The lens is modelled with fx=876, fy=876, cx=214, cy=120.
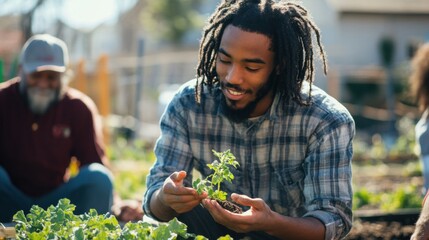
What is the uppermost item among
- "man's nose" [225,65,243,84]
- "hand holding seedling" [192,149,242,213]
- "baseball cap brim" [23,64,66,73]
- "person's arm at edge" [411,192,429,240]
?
"man's nose" [225,65,243,84]

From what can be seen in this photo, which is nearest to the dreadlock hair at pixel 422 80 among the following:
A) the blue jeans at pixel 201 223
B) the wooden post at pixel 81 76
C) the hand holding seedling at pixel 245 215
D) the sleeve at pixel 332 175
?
the sleeve at pixel 332 175

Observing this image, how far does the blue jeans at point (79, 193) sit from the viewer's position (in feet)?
16.7

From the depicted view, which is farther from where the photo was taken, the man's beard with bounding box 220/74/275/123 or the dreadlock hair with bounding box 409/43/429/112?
the dreadlock hair with bounding box 409/43/429/112

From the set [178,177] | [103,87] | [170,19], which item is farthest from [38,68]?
[170,19]

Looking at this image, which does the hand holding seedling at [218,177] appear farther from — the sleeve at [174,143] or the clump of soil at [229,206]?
the sleeve at [174,143]

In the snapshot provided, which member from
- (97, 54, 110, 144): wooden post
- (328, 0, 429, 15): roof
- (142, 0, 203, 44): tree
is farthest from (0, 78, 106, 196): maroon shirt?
(142, 0, 203, 44): tree

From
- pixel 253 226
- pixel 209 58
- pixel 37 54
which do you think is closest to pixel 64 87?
pixel 37 54

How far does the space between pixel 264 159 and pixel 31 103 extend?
6.80 feet

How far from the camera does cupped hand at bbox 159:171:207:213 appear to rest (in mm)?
3371

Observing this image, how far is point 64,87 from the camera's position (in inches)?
228

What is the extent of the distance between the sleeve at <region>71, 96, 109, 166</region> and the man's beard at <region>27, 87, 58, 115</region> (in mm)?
171

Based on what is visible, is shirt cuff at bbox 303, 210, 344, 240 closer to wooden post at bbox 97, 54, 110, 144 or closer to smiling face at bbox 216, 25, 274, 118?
smiling face at bbox 216, 25, 274, 118

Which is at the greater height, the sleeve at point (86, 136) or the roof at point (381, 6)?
the roof at point (381, 6)

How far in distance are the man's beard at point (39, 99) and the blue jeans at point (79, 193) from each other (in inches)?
22.0
